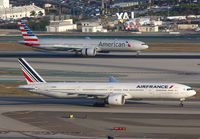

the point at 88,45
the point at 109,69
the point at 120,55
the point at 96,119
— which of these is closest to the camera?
the point at 96,119

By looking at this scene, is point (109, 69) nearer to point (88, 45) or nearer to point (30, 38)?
point (88, 45)

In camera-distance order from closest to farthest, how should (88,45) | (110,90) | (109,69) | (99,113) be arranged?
(99,113), (110,90), (109,69), (88,45)

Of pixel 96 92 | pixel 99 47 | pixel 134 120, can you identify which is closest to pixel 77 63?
pixel 99 47

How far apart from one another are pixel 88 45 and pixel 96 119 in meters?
63.1

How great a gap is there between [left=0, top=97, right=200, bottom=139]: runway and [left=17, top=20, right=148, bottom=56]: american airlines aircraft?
162 feet

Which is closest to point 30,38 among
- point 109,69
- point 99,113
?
point 109,69

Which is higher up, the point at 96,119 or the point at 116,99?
the point at 116,99

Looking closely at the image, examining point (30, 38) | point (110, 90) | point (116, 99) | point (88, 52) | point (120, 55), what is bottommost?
point (120, 55)

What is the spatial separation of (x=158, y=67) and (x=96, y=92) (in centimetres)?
3778

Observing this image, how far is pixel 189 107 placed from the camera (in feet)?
184

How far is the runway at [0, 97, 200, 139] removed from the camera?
4470cm

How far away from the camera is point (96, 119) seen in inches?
1988

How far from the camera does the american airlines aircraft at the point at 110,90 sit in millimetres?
54312

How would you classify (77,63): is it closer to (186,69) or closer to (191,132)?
(186,69)
